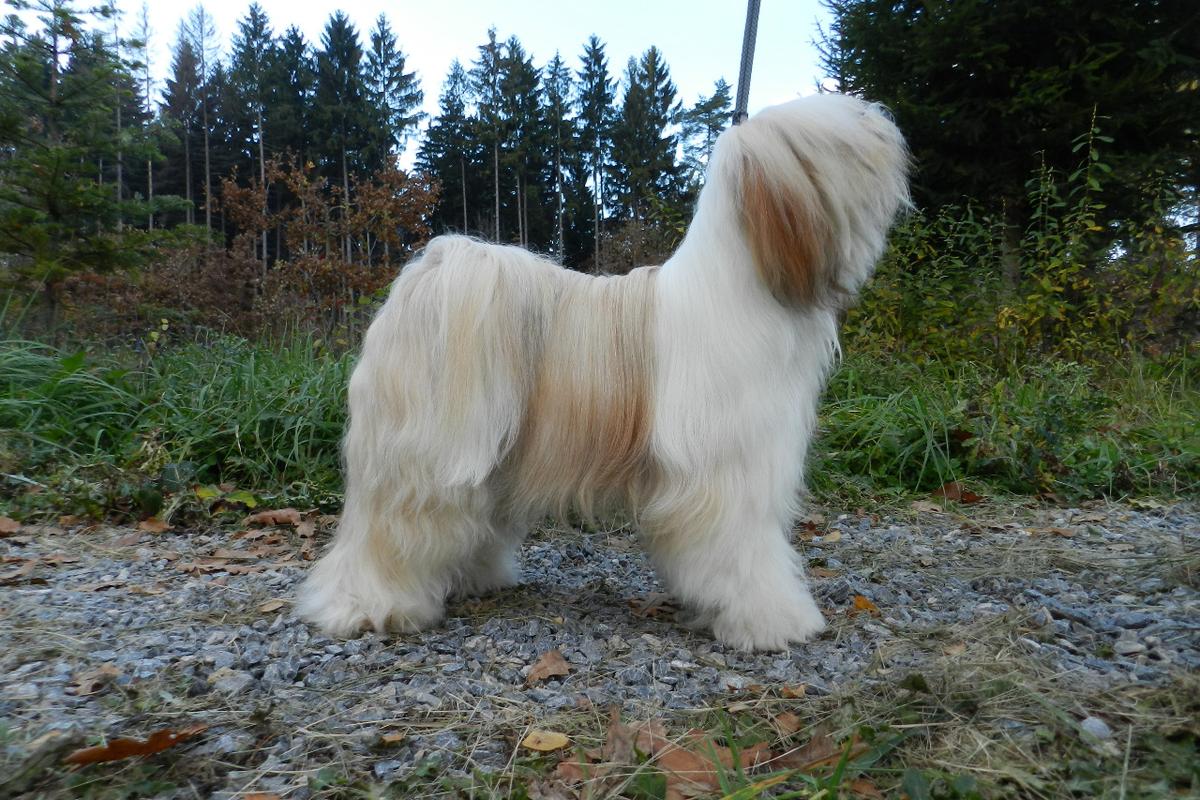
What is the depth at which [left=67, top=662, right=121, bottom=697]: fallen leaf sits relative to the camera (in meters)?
2.28

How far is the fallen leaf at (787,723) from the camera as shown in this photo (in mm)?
2119

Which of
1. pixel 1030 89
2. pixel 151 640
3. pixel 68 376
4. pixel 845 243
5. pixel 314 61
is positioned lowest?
pixel 151 640

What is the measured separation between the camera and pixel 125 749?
185 centimetres

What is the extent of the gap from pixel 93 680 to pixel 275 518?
2.13 meters

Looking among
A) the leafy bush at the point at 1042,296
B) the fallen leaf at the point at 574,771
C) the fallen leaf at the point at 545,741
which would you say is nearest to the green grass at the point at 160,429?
the fallen leaf at the point at 545,741

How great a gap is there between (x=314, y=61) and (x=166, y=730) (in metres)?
23.5

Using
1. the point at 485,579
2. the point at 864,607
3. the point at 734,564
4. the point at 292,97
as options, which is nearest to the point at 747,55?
the point at 734,564

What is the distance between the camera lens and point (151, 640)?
8.93 ft

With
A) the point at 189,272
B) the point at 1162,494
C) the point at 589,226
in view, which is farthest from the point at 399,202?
the point at 1162,494

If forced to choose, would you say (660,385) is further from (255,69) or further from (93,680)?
(255,69)

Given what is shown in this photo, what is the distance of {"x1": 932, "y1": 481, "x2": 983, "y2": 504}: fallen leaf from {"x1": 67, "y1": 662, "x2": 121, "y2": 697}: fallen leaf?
14.4 feet

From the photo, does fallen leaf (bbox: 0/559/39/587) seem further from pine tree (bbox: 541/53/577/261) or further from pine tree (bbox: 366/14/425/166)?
pine tree (bbox: 366/14/425/166)

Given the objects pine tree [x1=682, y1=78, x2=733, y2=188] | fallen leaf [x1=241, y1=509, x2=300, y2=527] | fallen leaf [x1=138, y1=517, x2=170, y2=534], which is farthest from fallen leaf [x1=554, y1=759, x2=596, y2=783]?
pine tree [x1=682, y1=78, x2=733, y2=188]

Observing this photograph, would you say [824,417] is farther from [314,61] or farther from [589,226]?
[314,61]
